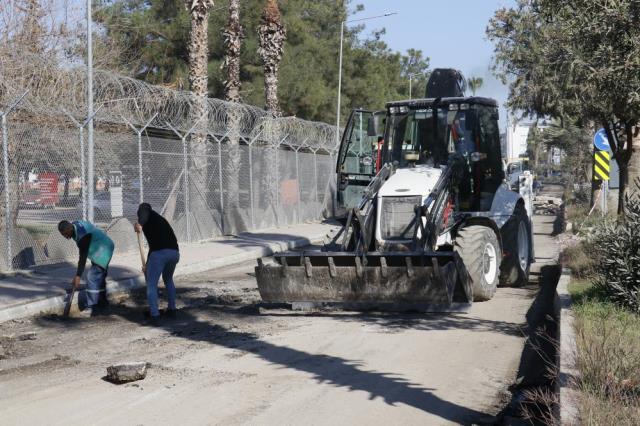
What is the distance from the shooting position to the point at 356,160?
19.4 metres

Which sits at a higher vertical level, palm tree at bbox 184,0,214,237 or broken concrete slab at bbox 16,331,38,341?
palm tree at bbox 184,0,214,237

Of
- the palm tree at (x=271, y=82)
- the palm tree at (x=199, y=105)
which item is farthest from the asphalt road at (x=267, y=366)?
the palm tree at (x=271, y=82)

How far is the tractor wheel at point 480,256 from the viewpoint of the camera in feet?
36.8

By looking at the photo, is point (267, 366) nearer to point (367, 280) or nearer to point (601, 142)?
point (367, 280)

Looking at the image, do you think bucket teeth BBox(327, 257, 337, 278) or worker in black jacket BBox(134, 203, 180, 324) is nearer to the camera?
bucket teeth BBox(327, 257, 337, 278)

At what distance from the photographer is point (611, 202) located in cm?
2388

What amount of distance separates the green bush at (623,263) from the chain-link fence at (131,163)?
9.39m

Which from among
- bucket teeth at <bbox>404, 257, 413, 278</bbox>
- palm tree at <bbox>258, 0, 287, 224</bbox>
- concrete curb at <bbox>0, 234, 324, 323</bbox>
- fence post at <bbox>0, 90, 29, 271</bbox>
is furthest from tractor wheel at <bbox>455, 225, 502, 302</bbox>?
palm tree at <bbox>258, 0, 287, 224</bbox>

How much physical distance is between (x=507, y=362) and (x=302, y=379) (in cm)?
211

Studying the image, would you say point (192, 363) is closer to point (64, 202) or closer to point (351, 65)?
point (64, 202)

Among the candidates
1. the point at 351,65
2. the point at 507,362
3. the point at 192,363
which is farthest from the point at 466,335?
the point at 351,65

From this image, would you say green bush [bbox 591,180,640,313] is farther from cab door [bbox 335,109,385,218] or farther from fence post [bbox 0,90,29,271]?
fence post [bbox 0,90,29,271]

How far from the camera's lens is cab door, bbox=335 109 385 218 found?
13.5 meters

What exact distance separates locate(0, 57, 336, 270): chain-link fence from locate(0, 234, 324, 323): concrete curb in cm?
138
